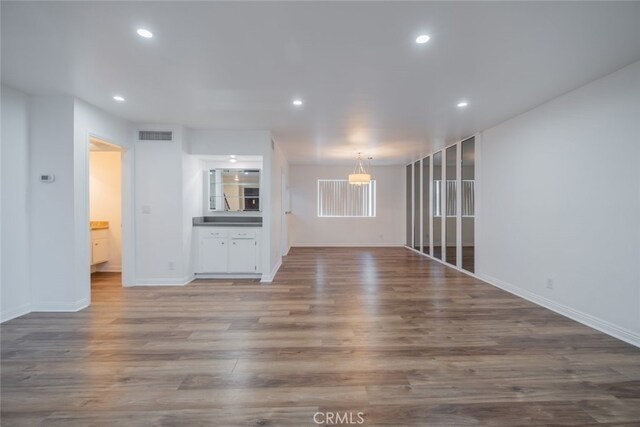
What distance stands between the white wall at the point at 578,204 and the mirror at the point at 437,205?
189 cm

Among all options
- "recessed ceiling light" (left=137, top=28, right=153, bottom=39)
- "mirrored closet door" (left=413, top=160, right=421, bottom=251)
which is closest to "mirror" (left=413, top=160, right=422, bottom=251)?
"mirrored closet door" (left=413, top=160, right=421, bottom=251)

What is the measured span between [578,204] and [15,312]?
6.54 meters

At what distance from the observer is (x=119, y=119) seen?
4254 mm

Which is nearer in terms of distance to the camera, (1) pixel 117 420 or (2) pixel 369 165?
(1) pixel 117 420

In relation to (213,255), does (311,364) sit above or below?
below

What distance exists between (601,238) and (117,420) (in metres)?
4.44

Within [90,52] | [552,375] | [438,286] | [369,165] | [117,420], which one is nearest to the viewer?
[117,420]

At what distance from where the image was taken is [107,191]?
5.56 metres

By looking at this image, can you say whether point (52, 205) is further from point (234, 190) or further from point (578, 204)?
point (578, 204)

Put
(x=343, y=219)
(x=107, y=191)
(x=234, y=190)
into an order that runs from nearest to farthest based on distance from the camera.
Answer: (x=107, y=191) → (x=234, y=190) → (x=343, y=219)

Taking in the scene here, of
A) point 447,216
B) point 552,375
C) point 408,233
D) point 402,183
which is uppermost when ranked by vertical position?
point 402,183

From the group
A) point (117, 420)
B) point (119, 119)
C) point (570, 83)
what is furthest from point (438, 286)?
point (119, 119)

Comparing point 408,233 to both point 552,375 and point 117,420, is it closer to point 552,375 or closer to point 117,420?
point 552,375

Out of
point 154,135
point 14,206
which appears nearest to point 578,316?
point 154,135
